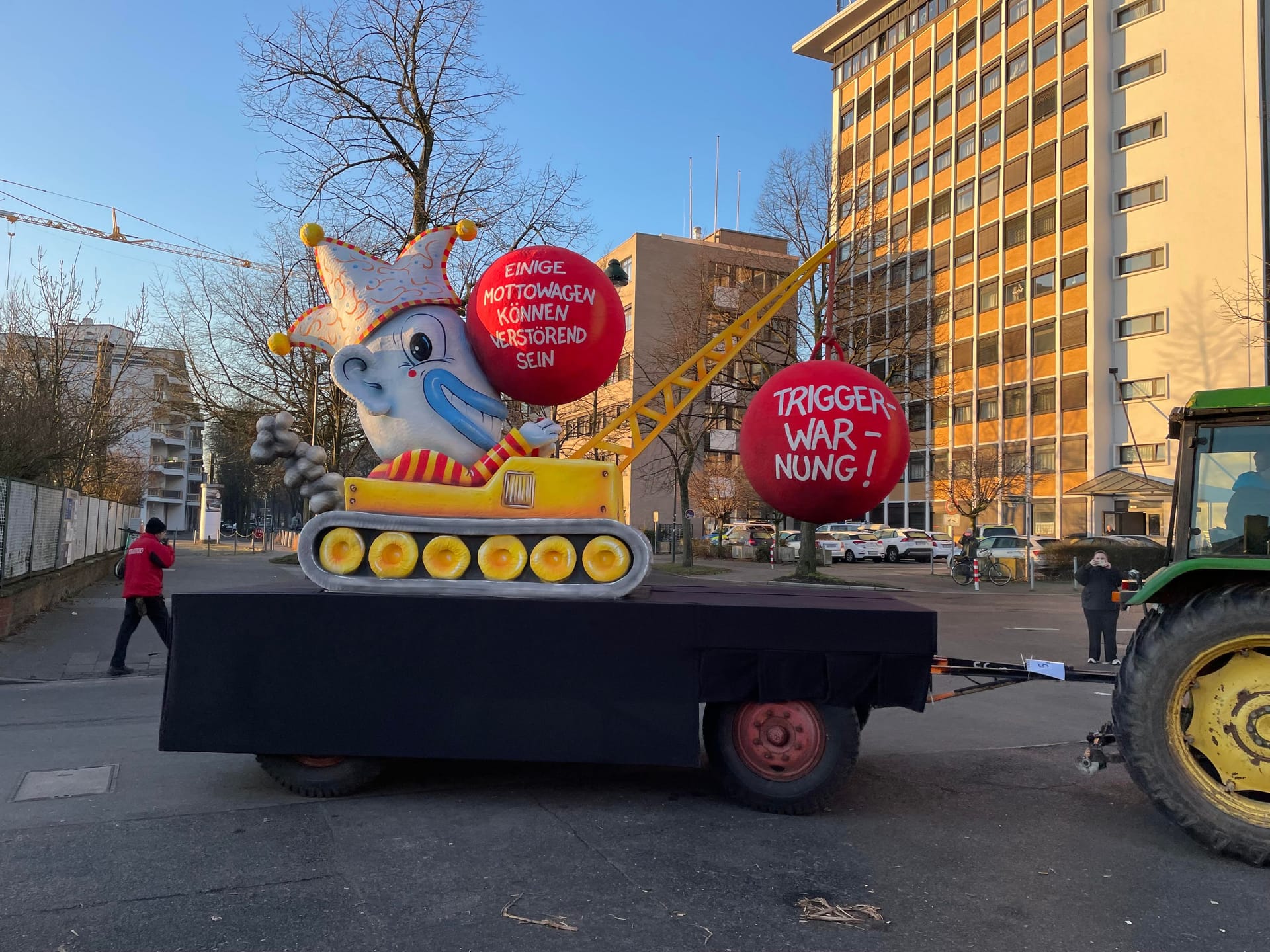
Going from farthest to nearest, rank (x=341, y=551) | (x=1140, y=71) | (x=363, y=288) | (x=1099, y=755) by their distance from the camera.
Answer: (x=1140, y=71) < (x=363, y=288) < (x=341, y=551) < (x=1099, y=755)

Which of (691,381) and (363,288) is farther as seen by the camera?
(691,381)

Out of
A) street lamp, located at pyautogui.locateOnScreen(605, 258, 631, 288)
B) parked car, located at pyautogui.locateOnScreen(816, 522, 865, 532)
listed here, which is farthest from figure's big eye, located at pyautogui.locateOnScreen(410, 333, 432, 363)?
parked car, located at pyautogui.locateOnScreen(816, 522, 865, 532)

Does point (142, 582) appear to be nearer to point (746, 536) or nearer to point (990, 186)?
point (746, 536)

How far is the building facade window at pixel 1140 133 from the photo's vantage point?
37.2m

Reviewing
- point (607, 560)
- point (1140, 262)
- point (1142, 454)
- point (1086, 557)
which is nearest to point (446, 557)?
point (607, 560)

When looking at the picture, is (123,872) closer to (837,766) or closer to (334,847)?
(334,847)

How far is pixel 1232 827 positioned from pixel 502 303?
5.23 meters

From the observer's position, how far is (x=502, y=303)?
248 inches

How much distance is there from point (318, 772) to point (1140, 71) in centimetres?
4461

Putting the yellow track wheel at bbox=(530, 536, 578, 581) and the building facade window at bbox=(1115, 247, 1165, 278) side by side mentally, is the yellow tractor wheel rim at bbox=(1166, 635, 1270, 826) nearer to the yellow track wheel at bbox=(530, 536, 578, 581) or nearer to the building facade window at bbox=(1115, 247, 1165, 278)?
the yellow track wheel at bbox=(530, 536, 578, 581)

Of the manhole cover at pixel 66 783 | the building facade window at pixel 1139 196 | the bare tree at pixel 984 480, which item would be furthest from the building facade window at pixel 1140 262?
the manhole cover at pixel 66 783

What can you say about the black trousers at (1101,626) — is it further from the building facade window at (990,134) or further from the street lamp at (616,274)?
the building facade window at (990,134)

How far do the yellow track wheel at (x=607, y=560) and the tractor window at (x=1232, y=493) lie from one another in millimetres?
3265

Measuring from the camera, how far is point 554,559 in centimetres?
571
